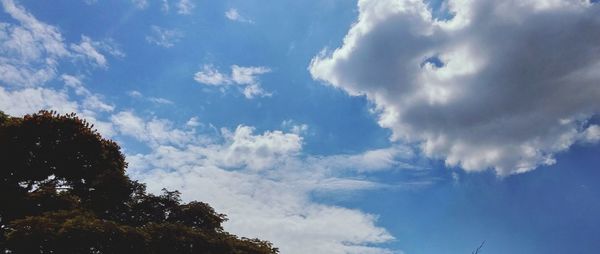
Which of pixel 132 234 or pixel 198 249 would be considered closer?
Result: pixel 132 234

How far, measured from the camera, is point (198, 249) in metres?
23.2

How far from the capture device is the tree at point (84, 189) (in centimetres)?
2442

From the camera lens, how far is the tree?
2442cm

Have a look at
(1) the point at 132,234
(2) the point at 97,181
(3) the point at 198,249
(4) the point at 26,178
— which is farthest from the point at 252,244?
(4) the point at 26,178

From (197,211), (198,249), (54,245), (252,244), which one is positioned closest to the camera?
(54,245)

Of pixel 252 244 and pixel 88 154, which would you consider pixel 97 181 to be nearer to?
pixel 88 154

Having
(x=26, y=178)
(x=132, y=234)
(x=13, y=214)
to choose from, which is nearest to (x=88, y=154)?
(x=26, y=178)

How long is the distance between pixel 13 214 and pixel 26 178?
3.33 metres

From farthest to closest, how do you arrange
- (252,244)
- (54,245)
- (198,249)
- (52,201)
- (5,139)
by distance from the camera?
(5,139) < (52,201) < (252,244) < (198,249) < (54,245)

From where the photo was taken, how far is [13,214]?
2762cm

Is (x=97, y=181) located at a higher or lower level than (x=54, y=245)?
higher

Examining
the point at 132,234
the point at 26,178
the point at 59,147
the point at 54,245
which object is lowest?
the point at 54,245

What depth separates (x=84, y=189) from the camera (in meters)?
31.0

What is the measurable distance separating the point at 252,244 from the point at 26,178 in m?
17.3
